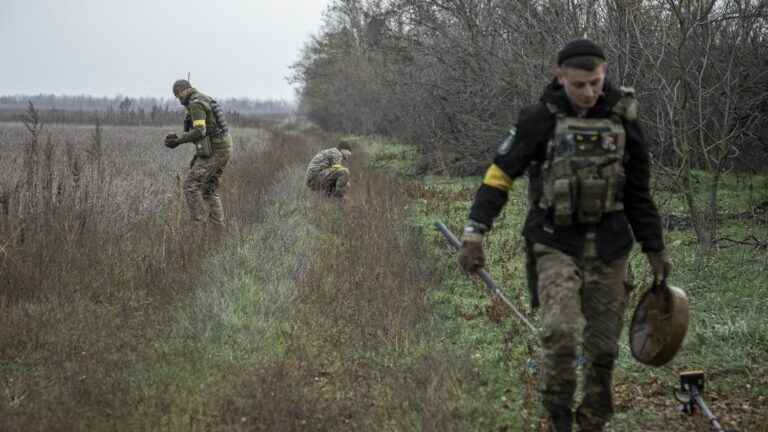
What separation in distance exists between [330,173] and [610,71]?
511 centimetres

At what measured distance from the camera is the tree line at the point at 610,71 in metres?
7.95

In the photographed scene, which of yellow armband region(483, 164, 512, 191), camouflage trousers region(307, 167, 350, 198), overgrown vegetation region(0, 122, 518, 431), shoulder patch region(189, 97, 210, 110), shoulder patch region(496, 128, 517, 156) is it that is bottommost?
overgrown vegetation region(0, 122, 518, 431)

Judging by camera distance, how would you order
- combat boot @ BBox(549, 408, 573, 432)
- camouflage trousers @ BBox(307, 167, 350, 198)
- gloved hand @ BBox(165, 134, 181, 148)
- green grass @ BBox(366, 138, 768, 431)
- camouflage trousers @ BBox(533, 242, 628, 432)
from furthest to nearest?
camouflage trousers @ BBox(307, 167, 350, 198) < gloved hand @ BBox(165, 134, 181, 148) < green grass @ BBox(366, 138, 768, 431) < combat boot @ BBox(549, 408, 573, 432) < camouflage trousers @ BBox(533, 242, 628, 432)

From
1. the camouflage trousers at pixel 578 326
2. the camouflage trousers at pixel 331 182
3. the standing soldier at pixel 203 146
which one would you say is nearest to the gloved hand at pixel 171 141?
the standing soldier at pixel 203 146

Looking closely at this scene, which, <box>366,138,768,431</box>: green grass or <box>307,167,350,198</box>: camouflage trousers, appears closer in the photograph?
<box>366,138,768,431</box>: green grass

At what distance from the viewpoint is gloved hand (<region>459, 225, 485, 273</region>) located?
3.83 metres

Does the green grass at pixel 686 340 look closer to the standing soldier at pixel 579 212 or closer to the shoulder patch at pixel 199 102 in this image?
the standing soldier at pixel 579 212

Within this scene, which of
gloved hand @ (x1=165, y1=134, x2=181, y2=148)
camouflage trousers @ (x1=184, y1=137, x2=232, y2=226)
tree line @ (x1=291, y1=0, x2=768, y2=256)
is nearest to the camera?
tree line @ (x1=291, y1=0, x2=768, y2=256)

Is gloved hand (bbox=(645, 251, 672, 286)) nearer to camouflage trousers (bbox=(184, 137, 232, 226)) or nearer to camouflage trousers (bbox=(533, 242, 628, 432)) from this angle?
camouflage trousers (bbox=(533, 242, 628, 432))

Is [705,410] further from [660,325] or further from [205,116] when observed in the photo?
[205,116]

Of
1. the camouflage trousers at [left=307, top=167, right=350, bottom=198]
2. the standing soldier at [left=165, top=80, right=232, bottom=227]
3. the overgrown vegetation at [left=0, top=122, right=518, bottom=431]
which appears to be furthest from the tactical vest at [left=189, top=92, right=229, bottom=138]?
the camouflage trousers at [left=307, top=167, right=350, bottom=198]

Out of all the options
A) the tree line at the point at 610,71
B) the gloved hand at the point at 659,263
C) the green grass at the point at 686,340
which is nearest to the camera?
the gloved hand at the point at 659,263

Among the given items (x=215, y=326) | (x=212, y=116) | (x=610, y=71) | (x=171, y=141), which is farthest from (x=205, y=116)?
(x=610, y=71)

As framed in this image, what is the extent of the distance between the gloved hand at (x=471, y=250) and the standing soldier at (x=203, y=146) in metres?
6.38
